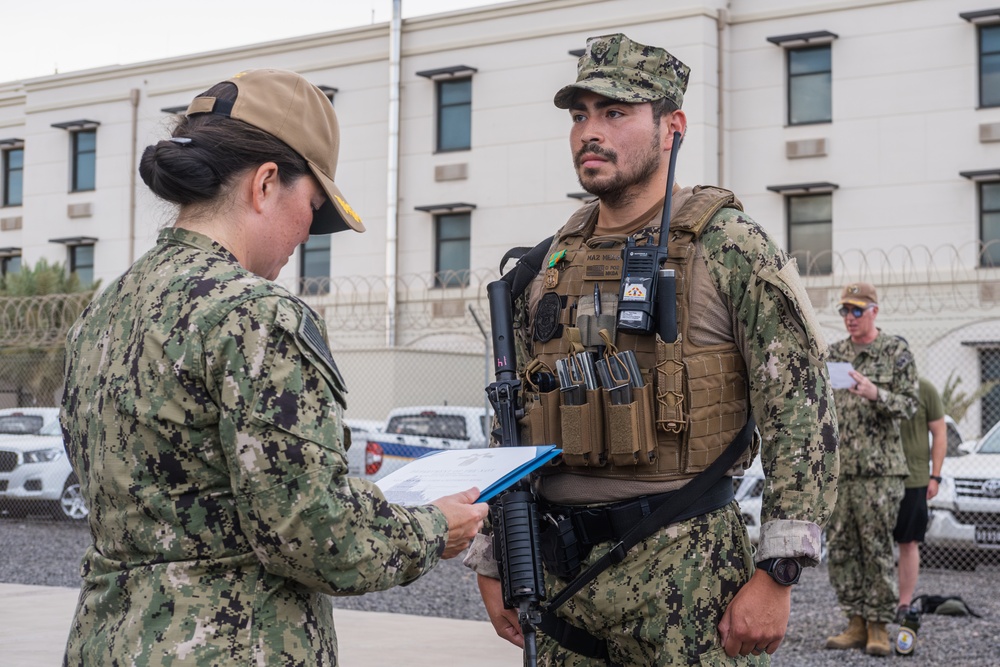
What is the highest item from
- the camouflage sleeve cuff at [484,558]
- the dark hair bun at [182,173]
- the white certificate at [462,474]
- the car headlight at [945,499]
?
the dark hair bun at [182,173]

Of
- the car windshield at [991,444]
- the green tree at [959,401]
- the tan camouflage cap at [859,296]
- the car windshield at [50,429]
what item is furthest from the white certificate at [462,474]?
the green tree at [959,401]

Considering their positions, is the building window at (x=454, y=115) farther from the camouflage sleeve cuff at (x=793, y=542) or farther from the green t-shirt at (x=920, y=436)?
the camouflage sleeve cuff at (x=793, y=542)

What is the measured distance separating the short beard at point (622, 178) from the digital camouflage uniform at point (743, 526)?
1.10 ft

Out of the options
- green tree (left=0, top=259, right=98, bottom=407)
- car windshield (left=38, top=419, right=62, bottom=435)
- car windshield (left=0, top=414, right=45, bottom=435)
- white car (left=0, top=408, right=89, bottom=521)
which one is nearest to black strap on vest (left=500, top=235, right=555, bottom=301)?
white car (left=0, top=408, right=89, bottom=521)

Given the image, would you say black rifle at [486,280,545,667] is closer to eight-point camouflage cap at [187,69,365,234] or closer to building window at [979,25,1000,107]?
eight-point camouflage cap at [187,69,365,234]

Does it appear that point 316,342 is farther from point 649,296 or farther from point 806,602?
point 806,602

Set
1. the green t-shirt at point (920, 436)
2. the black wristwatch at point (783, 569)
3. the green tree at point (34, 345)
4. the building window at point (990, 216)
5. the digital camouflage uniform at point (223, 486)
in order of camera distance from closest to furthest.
→ the digital camouflage uniform at point (223, 486) < the black wristwatch at point (783, 569) < the green t-shirt at point (920, 436) < the green tree at point (34, 345) < the building window at point (990, 216)

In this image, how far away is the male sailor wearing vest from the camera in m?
3.05

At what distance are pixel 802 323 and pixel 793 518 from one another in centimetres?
46

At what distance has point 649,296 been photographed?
3.18m

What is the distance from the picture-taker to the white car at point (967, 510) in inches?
455

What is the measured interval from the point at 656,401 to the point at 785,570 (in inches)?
19.6

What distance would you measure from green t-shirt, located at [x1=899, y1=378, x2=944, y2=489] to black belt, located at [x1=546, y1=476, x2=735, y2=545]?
5459 millimetres

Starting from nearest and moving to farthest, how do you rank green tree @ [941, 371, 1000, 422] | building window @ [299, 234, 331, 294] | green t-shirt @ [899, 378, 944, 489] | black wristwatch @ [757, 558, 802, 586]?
1. black wristwatch @ [757, 558, 802, 586]
2. green t-shirt @ [899, 378, 944, 489]
3. green tree @ [941, 371, 1000, 422]
4. building window @ [299, 234, 331, 294]
